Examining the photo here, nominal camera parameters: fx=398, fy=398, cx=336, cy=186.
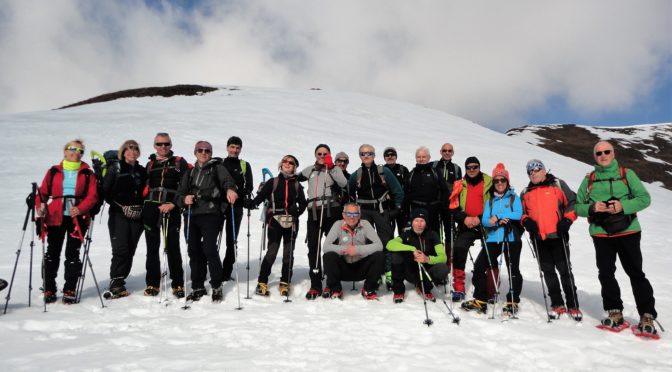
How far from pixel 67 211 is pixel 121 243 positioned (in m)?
0.90

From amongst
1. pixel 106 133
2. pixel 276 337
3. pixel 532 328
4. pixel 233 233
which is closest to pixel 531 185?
pixel 532 328

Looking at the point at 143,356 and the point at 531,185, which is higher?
the point at 531,185

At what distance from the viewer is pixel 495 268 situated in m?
6.16

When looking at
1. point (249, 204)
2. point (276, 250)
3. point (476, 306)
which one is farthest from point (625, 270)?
point (249, 204)

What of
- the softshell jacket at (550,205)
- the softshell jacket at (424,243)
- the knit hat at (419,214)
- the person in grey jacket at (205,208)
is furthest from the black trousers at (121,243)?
the softshell jacket at (550,205)

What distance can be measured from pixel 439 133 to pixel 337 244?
2599cm

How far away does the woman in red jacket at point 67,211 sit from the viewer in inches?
231

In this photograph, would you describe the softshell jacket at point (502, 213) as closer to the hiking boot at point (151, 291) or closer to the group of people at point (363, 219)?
the group of people at point (363, 219)

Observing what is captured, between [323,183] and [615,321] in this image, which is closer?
[615,321]

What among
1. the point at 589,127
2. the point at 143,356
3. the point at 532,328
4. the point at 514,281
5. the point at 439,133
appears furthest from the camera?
the point at 589,127

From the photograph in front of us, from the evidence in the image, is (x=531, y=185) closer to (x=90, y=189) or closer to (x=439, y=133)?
(x=90, y=189)

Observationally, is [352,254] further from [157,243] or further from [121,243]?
[121,243]

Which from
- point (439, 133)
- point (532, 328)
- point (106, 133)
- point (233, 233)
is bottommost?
point (532, 328)

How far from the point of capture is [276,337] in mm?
4707
